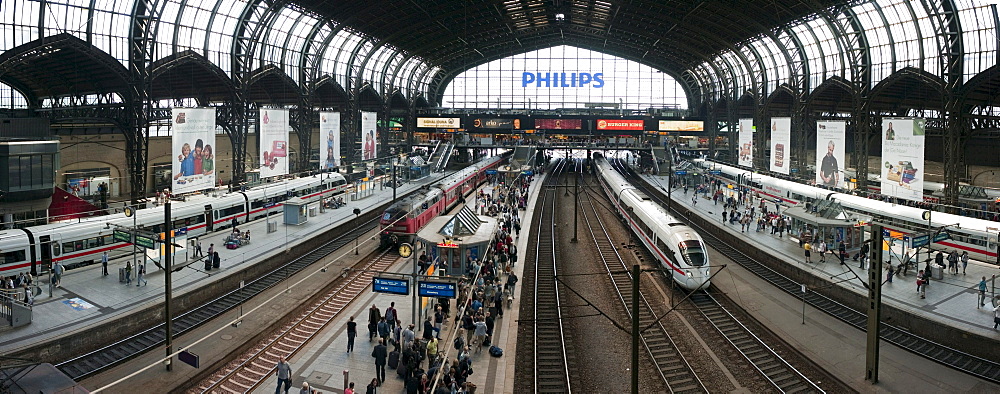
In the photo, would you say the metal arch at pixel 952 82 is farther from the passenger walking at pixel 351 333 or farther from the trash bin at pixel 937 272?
the passenger walking at pixel 351 333

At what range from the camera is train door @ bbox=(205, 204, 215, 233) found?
36.0m

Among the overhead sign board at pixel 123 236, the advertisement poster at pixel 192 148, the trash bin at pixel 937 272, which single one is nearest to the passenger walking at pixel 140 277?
the overhead sign board at pixel 123 236

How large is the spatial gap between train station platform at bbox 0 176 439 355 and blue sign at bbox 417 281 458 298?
9979mm

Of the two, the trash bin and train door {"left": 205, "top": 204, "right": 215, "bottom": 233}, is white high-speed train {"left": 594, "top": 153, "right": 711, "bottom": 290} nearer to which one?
the trash bin

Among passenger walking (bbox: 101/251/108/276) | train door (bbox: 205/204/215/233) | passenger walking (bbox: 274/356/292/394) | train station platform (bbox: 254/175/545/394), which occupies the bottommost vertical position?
train station platform (bbox: 254/175/545/394)

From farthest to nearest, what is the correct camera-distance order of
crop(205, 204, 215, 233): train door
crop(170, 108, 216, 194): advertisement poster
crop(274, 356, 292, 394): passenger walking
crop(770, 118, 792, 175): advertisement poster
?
crop(770, 118, 792, 175): advertisement poster → crop(205, 204, 215, 233): train door → crop(170, 108, 216, 194): advertisement poster → crop(274, 356, 292, 394): passenger walking

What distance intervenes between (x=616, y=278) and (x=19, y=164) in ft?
91.7

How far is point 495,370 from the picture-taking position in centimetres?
1884

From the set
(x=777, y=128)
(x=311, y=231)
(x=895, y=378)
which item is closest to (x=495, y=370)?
(x=895, y=378)

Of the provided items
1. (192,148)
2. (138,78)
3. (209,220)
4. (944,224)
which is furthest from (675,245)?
(138,78)

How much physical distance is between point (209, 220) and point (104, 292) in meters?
12.4

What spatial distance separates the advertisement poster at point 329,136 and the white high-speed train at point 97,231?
21.6ft

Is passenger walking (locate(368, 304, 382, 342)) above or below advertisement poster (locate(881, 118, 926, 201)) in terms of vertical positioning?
below

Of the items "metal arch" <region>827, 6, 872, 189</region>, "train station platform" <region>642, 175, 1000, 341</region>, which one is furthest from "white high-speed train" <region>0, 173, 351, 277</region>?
"metal arch" <region>827, 6, 872, 189</region>
